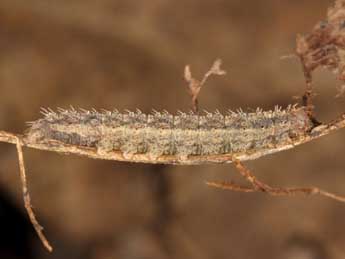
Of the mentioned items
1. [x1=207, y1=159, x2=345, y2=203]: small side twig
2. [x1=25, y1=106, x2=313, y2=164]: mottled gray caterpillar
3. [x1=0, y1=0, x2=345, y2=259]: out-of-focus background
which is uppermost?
[x1=0, y1=0, x2=345, y2=259]: out-of-focus background

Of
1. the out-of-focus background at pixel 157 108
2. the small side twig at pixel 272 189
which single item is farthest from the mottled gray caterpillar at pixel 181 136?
the out-of-focus background at pixel 157 108

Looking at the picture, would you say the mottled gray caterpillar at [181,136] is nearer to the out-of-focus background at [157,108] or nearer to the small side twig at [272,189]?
the small side twig at [272,189]

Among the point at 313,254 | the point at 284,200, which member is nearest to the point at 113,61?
the point at 284,200

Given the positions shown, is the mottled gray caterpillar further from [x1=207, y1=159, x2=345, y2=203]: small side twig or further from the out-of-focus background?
the out-of-focus background

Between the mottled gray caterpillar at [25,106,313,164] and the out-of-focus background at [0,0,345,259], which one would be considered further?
the out-of-focus background at [0,0,345,259]

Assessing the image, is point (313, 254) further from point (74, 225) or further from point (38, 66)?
point (38, 66)

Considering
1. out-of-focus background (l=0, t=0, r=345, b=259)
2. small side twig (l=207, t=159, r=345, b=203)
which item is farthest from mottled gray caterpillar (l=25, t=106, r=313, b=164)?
out-of-focus background (l=0, t=0, r=345, b=259)
